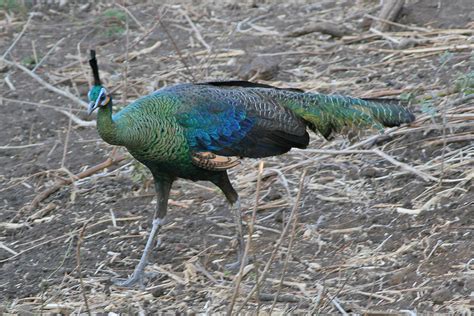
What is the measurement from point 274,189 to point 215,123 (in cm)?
129

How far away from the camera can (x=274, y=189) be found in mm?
7195

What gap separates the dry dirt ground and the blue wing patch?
73 centimetres

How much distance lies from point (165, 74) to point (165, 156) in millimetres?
3761

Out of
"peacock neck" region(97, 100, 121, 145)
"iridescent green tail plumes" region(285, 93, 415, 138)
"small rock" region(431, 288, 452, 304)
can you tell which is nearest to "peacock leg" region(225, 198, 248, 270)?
"iridescent green tail plumes" region(285, 93, 415, 138)

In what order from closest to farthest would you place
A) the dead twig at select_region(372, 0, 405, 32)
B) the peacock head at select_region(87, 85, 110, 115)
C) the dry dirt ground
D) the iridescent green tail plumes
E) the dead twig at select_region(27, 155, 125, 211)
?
1. the peacock head at select_region(87, 85, 110, 115)
2. the dry dirt ground
3. the iridescent green tail plumes
4. the dead twig at select_region(27, 155, 125, 211)
5. the dead twig at select_region(372, 0, 405, 32)

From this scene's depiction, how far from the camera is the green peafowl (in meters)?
5.81

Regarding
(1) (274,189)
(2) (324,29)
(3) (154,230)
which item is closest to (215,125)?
(3) (154,230)

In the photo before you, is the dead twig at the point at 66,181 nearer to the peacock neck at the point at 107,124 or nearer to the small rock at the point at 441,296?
the peacock neck at the point at 107,124

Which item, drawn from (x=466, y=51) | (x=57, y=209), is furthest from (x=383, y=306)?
(x=466, y=51)

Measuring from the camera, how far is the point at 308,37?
985 cm

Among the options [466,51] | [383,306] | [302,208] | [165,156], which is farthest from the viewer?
[466,51]

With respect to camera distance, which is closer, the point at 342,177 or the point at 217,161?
the point at 217,161

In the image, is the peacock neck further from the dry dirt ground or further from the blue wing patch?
the dry dirt ground

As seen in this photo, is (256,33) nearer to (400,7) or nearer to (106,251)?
(400,7)
